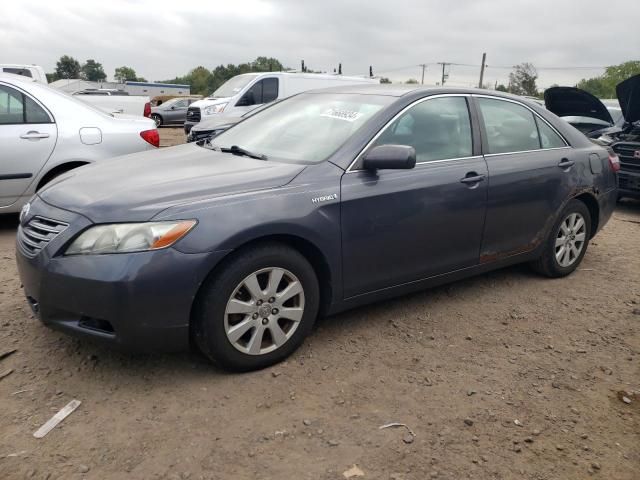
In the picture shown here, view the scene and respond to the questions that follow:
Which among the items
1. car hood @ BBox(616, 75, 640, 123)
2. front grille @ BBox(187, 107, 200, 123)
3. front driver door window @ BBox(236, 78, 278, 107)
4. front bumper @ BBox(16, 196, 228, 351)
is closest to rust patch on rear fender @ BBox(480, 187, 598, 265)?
front bumper @ BBox(16, 196, 228, 351)

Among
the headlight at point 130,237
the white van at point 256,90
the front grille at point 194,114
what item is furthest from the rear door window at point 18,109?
the front grille at point 194,114

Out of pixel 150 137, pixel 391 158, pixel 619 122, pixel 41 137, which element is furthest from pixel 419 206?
pixel 619 122

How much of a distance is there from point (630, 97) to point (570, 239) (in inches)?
175

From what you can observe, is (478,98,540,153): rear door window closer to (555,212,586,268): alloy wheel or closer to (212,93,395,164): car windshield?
(555,212,586,268): alloy wheel

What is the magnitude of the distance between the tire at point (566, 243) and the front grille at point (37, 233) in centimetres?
355

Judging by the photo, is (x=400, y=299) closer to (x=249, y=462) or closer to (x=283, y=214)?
(x=283, y=214)

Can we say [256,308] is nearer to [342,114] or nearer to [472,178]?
[342,114]

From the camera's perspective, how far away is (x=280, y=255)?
9.81 feet

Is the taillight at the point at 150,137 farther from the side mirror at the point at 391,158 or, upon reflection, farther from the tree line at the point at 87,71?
the tree line at the point at 87,71

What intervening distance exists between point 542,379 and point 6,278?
12.6ft

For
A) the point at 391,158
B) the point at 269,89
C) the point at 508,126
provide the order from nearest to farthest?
the point at 391,158 → the point at 508,126 → the point at 269,89

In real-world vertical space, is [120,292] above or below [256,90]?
below

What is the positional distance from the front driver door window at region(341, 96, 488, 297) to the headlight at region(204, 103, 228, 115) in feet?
35.1

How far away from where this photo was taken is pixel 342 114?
12.1ft
